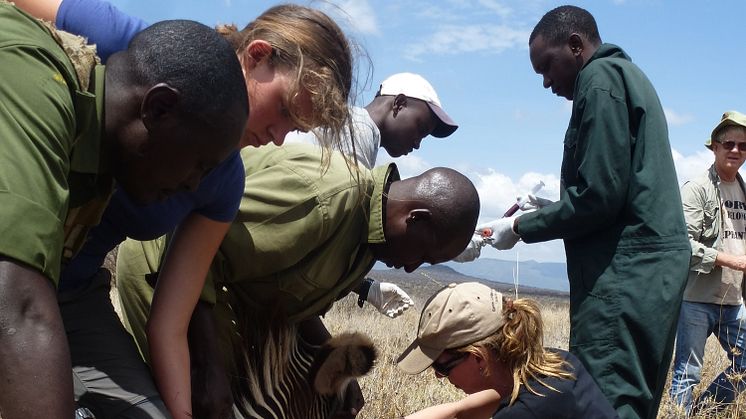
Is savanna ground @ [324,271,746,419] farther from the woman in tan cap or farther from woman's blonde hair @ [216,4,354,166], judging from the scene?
woman's blonde hair @ [216,4,354,166]

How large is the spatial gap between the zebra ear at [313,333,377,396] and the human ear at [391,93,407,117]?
225 cm

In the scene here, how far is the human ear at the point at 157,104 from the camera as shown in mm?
1857

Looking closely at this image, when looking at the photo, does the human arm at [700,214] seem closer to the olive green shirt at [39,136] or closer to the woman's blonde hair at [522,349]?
the woman's blonde hair at [522,349]

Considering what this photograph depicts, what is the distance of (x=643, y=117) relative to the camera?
3842 millimetres

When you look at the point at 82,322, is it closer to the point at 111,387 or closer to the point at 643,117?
the point at 111,387

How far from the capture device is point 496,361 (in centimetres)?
356

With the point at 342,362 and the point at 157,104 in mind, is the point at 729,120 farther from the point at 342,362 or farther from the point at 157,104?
the point at 157,104

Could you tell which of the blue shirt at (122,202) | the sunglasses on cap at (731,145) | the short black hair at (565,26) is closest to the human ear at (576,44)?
the short black hair at (565,26)

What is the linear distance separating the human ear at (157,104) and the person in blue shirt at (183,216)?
1.51 feet

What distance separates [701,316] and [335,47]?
13.1 ft

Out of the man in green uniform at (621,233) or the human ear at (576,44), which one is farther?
the human ear at (576,44)

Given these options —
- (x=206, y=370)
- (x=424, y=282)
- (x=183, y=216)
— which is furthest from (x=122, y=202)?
(x=424, y=282)

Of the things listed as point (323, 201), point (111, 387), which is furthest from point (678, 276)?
point (111, 387)

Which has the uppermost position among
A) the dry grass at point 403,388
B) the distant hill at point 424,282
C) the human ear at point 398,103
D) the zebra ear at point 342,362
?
the human ear at point 398,103
